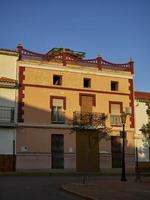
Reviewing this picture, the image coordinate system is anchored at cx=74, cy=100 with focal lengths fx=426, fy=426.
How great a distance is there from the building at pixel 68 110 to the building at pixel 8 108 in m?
0.51

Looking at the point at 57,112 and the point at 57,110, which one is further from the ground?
the point at 57,110

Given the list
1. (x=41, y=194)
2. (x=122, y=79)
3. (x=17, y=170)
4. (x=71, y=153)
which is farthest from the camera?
(x=122, y=79)

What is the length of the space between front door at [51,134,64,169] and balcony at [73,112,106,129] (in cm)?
203

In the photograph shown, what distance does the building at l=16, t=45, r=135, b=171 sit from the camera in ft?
123

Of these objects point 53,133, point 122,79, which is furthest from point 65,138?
point 122,79

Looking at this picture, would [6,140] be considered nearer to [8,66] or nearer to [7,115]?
[7,115]

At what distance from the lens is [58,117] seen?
39031 mm

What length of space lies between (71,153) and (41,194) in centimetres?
2119

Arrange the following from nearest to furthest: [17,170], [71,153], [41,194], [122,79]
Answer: [41,194] < [17,170] < [71,153] < [122,79]

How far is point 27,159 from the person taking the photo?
36.8 m

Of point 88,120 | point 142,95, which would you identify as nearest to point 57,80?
point 88,120

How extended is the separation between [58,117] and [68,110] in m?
1.18

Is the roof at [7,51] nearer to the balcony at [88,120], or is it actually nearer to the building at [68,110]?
the building at [68,110]

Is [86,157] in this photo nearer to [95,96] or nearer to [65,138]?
[65,138]
